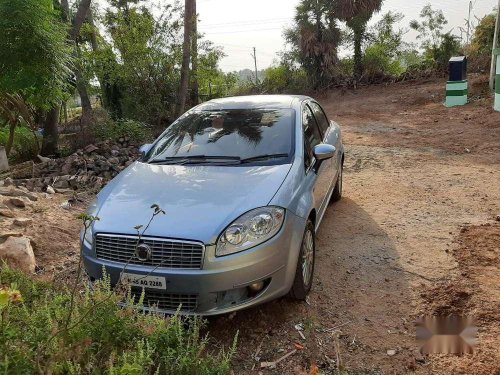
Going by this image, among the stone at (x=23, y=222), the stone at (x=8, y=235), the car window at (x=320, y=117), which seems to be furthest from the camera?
the car window at (x=320, y=117)

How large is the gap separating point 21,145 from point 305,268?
10.5 meters

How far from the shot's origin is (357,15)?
67.1ft

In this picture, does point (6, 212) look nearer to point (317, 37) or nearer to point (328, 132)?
point (328, 132)

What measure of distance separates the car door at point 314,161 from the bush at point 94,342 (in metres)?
1.96

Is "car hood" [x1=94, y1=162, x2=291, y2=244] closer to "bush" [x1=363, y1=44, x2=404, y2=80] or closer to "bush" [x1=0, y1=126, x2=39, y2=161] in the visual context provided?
"bush" [x1=0, y1=126, x2=39, y2=161]

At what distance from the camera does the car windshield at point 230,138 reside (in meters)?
3.86

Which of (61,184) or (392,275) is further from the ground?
(61,184)

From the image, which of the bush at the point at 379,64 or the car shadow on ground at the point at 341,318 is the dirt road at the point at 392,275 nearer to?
the car shadow on ground at the point at 341,318

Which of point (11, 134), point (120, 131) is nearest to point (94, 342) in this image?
point (120, 131)

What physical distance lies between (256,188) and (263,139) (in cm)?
89

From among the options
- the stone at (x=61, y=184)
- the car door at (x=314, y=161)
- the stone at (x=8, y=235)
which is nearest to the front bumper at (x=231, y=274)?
the car door at (x=314, y=161)

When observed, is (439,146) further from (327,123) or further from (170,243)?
(170,243)

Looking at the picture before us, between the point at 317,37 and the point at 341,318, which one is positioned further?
the point at 317,37

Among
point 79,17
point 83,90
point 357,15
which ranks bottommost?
point 83,90
